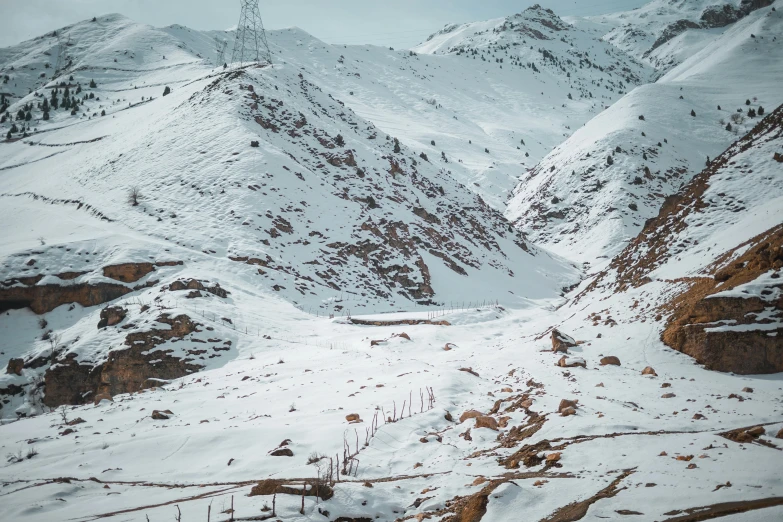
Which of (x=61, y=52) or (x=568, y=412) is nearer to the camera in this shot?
(x=568, y=412)

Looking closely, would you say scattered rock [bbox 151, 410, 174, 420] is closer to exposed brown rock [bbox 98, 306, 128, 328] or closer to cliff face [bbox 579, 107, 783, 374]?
exposed brown rock [bbox 98, 306, 128, 328]

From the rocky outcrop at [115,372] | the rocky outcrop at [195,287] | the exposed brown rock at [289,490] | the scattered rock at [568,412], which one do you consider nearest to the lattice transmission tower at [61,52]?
the rocky outcrop at [195,287]

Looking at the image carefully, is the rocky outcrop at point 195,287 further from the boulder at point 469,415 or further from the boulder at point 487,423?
the boulder at point 487,423

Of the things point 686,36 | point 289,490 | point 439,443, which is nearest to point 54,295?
point 289,490

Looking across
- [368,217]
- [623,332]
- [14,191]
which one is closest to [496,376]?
[623,332]

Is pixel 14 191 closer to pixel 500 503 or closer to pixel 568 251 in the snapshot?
pixel 500 503

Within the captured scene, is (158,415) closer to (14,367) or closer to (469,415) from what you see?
(469,415)

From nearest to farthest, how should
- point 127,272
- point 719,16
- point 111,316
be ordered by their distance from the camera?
1. point 111,316
2. point 127,272
3. point 719,16
